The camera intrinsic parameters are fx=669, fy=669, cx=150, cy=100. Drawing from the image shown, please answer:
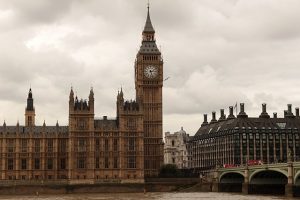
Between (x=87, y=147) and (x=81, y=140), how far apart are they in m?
1.89

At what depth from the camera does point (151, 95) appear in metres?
147

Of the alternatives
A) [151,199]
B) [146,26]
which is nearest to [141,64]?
[146,26]

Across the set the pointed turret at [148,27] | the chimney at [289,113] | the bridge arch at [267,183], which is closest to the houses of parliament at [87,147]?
the pointed turret at [148,27]

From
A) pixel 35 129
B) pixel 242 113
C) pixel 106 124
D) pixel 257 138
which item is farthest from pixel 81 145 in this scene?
pixel 242 113

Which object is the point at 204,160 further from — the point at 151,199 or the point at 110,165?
the point at 151,199

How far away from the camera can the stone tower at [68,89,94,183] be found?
135000 millimetres

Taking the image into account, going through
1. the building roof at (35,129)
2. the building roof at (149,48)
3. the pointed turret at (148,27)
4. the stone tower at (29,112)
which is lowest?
the building roof at (35,129)

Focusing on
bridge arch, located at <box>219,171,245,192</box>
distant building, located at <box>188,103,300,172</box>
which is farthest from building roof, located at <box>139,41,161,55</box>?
bridge arch, located at <box>219,171,245,192</box>

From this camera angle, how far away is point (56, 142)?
14012 cm

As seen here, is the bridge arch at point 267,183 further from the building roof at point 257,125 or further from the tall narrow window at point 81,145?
the building roof at point 257,125

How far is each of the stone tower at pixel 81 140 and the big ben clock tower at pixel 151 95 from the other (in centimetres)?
1202

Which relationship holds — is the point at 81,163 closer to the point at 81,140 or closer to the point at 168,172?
the point at 81,140

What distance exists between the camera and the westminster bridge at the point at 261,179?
323ft

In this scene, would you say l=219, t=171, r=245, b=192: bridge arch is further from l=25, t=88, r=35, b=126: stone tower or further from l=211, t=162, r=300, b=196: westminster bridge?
l=25, t=88, r=35, b=126: stone tower
